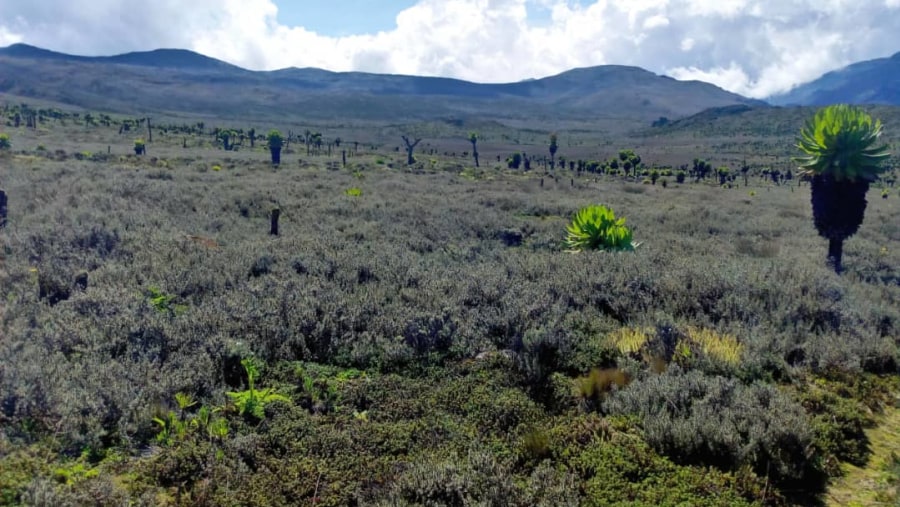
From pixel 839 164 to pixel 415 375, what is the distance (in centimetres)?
1456

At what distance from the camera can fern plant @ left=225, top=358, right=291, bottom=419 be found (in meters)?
5.62

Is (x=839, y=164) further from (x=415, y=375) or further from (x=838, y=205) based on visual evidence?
(x=415, y=375)

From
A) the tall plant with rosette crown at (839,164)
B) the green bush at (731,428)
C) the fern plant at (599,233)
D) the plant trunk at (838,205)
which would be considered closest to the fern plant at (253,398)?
the green bush at (731,428)

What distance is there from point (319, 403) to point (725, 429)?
4.01 m

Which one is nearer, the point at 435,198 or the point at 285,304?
the point at 285,304

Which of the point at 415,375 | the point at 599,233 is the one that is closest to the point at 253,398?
the point at 415,375

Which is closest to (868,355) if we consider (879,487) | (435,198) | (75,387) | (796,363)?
(796,363)

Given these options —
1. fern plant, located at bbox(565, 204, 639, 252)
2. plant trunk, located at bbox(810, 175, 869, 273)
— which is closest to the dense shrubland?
fern plant, located at bbox(565, 204, 639, 252)

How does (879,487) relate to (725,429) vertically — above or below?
below

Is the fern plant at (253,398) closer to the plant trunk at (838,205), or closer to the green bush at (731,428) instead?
the green bush at (731,428)

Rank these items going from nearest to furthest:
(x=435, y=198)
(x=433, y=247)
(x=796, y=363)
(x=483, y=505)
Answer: (x=483, y=505) → (x=796, y=363) → (x=433, y=247) → (x=435, y=198)

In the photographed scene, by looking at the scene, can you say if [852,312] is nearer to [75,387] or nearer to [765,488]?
[765,488]

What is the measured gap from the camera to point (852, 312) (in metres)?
8.61

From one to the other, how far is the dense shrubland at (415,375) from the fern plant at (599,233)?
1469 mm
